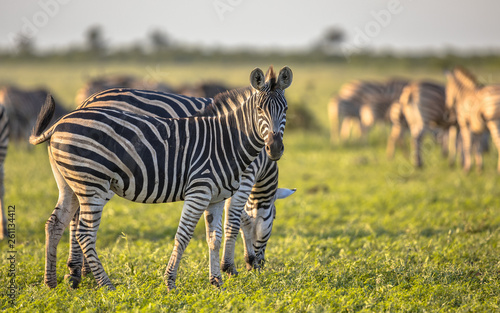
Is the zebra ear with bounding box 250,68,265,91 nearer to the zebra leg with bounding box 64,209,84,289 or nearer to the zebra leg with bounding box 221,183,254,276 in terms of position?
the zebra leg with bounding box 221,183,254,276

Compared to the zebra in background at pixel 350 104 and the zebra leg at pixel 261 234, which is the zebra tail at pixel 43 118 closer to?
the zebra leg at pixel 261 234

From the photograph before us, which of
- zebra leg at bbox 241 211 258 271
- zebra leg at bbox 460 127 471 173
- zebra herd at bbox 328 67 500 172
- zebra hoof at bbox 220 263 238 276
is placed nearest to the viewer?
zebra hoof at bbox 220 263 238 276

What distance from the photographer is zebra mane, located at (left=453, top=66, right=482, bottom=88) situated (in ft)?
48.4

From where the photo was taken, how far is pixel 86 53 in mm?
63219

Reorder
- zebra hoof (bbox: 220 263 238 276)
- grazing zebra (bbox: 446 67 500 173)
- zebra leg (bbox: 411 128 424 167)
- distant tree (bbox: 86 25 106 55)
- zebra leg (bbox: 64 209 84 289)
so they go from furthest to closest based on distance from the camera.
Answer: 1. distant tree (bbox: 86 25 106 55)
2. zebra leg (bbox: 411 128 424 167)
3. grazing zebra (bbox: 446 67 500 173)
4. zebra hoof (bbox: 220 263 238 276)
5. zebra leg (bbox: 64 209 84 289)

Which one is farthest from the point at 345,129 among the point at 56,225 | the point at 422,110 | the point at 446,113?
the point at 56,225

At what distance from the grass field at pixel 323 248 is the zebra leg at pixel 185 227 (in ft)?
0.56

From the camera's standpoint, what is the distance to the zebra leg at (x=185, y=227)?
5363 mm

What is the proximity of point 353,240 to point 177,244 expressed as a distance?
12.1ft

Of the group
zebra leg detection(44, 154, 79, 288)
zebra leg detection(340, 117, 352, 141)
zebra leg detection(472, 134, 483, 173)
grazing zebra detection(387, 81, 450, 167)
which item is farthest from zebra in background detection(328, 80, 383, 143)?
zebra leg detection(44, 154, 79, 288)

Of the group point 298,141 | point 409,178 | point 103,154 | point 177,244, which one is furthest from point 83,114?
point 298,141

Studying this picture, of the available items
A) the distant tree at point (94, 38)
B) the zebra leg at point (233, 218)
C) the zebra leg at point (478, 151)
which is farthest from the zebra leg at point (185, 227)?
the distant tree at point (94, 38)

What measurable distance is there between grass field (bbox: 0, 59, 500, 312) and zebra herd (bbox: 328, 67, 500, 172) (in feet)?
3.00

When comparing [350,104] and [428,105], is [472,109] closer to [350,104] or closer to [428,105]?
[428,105]
